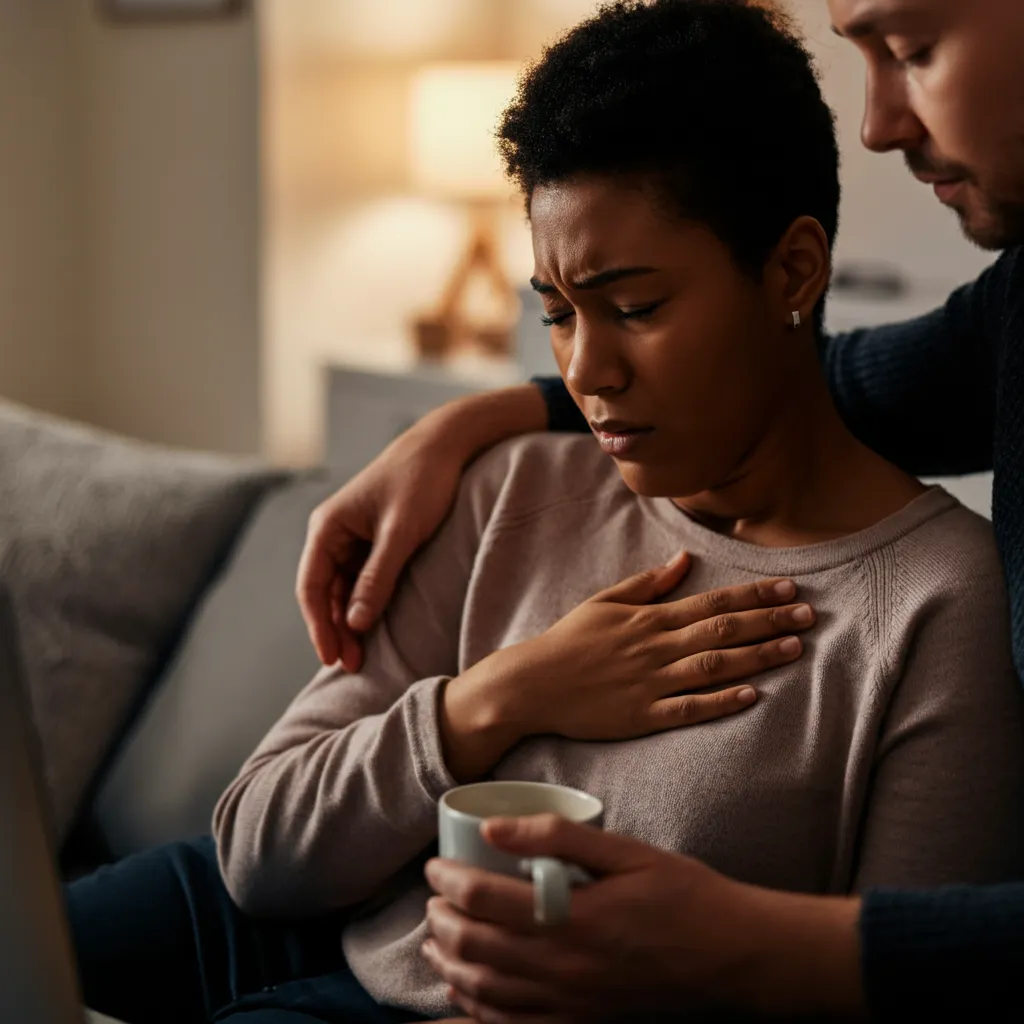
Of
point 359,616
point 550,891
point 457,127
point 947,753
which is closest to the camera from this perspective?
point 550,891

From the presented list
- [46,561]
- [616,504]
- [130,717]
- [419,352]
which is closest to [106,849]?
[130,717]

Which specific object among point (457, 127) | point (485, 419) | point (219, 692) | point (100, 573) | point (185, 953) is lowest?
point (185, 953)

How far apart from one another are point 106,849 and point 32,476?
0.47 metres

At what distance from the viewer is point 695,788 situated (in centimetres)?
106

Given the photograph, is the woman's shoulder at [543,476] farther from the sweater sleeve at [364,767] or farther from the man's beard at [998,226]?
the man's beard at [998,226]

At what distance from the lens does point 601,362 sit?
1.10m

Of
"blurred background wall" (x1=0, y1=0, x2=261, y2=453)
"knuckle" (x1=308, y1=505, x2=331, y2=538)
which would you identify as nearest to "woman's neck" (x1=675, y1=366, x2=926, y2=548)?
"knuckle" (x1=308, y1=505, x2=331, y2=538)

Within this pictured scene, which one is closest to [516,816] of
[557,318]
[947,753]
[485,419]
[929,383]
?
[947,753]

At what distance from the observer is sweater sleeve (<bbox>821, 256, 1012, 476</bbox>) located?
4.37ft

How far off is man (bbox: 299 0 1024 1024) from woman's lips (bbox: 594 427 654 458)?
20 centimetres

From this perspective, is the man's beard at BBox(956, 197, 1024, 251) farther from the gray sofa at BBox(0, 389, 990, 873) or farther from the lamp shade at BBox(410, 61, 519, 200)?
the lamp shade at BBox(410, 61, 519, 200)

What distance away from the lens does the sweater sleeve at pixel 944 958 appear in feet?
2.89

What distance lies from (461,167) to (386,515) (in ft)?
8.65

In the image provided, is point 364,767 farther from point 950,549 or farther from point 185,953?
point 950,549
